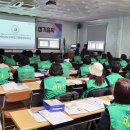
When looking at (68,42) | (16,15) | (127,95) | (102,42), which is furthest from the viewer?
(68,42)

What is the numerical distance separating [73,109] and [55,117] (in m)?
0.34

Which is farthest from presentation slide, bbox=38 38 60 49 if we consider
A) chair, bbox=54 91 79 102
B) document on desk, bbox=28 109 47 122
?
document on desk, bbox=28 109 47 122

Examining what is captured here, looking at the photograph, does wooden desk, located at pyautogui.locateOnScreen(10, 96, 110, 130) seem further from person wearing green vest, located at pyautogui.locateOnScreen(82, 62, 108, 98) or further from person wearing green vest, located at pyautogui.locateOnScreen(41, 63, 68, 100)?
person wearing green vest, located at pyautogui.locateOnScreen(82, 62, 108, 98)

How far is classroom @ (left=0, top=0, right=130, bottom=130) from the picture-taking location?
203 cm

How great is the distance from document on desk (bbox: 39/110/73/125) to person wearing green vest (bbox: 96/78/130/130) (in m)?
0.51

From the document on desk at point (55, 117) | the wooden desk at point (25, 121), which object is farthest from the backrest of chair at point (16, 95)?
the document on desk at point (55, 117)

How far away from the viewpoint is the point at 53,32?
1248cm

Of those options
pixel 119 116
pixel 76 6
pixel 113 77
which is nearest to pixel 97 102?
pixel 119 116

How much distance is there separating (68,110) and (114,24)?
896cm

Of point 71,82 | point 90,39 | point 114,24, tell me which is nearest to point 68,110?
point 71,82

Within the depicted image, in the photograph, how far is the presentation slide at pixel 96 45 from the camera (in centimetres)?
1136

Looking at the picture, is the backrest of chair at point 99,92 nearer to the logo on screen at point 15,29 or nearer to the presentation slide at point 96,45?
the presentation slide at point 96,45

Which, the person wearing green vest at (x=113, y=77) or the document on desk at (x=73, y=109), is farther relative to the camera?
the person wearing green vest at (x=113, y=77)

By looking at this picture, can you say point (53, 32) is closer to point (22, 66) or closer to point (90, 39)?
point (90, 39)
